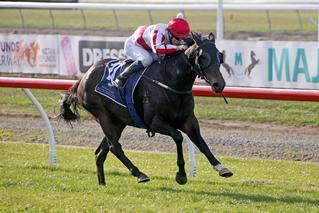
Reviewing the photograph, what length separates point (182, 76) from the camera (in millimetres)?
7809

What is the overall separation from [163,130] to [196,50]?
0.78m

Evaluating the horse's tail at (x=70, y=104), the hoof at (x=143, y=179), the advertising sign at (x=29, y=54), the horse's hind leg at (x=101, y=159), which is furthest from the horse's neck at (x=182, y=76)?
the advertising sign at (x=29, y=54)

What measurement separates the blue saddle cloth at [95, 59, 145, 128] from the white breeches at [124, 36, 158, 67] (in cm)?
8

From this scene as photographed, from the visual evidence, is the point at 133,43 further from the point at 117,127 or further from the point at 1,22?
the point at 1,22

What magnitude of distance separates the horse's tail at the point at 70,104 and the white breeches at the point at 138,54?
2.48 feet

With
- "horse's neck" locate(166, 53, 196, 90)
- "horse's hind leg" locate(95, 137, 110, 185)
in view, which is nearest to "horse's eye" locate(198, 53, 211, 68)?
"horse's neck" locate(166, 53, 196, 90)

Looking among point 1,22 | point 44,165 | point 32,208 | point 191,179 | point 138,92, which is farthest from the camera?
point 1,22

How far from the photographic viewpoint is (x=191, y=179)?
8.73m

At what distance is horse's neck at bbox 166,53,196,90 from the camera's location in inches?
307

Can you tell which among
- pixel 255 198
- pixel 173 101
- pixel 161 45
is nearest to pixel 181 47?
pixel 161 45

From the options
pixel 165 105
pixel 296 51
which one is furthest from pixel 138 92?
pixel 296 51

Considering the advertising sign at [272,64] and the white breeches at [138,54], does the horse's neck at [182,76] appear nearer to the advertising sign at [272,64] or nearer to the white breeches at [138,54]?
Result: the white breeches at [138,54]

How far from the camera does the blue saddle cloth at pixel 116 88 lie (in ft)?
26.8

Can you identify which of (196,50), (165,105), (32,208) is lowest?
(32,208)
